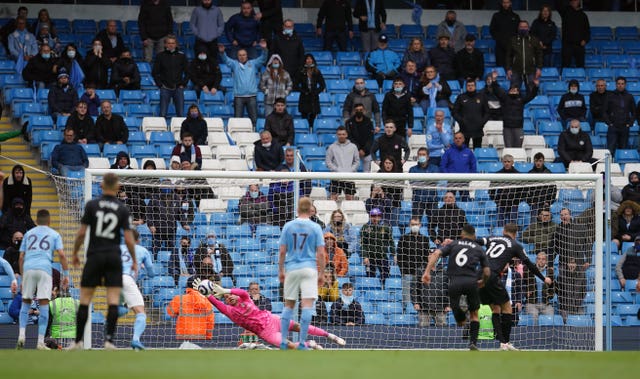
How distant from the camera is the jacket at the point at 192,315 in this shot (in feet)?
57.7

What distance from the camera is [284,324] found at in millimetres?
15250

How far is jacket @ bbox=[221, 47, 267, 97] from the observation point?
23547 millimetres

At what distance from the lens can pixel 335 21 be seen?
2581cm

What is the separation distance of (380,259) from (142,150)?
5.66m

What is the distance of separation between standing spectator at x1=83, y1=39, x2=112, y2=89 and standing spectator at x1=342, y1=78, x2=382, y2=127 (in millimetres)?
4481

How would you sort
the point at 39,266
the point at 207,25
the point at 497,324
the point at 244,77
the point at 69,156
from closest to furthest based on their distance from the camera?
the point at 39,266
the point at 497,324
the point at 69,156
the point at 244,77
the point at 207,25

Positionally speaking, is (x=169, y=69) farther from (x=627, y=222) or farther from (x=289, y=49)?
(x=627, y=222)

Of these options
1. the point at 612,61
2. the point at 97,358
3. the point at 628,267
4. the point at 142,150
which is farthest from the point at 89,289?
the point at 612,61

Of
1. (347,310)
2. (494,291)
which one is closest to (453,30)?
(347,310)

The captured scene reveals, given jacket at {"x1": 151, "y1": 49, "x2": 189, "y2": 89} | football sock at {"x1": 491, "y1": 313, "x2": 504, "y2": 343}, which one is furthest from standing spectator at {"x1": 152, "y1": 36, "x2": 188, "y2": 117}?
football sock at {"x1": 491, "y1": 313, "x2": 504, "y2": 343}

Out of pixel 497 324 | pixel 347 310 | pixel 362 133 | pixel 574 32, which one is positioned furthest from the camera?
pixel 574 32

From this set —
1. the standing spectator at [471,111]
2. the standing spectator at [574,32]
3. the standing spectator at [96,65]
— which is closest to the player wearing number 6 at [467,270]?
the standing spectator at [471,111]

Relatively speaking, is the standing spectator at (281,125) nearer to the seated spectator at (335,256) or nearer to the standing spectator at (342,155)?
the standing spectator at (342,155)

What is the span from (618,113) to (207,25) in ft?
25.8
